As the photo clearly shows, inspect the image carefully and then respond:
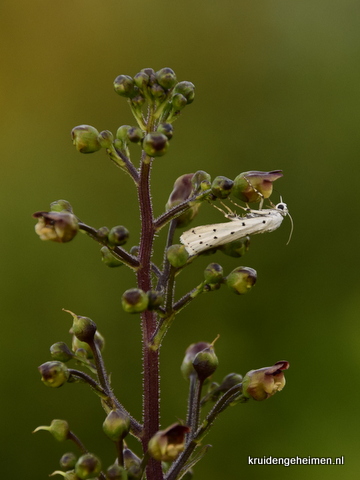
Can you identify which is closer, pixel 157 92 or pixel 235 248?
pixel 157 92

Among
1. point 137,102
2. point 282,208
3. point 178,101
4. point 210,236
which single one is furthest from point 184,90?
point 282,208

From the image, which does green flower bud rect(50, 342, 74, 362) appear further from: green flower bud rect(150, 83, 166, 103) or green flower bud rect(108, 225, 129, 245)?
green flower bud rect(150, 83, 166, 103)

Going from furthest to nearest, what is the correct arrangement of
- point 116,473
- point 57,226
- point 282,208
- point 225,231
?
point 282,208 < point 225,231 < point 57,226 < point 116,473

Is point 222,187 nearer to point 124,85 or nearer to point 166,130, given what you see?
point 166,130

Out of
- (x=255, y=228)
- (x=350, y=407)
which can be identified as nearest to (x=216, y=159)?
(x=350, y=407)

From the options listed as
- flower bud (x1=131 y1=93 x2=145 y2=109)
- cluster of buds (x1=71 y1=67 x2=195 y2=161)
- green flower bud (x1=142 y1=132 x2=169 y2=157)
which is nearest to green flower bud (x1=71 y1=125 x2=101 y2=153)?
cluster of buds (x1=71 y1=67 x2=195 y2=161)

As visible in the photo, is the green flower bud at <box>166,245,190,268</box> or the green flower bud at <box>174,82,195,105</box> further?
the green flower bud at <box>174,82,195,105</box>

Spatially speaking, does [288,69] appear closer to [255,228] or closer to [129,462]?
[255,228]
